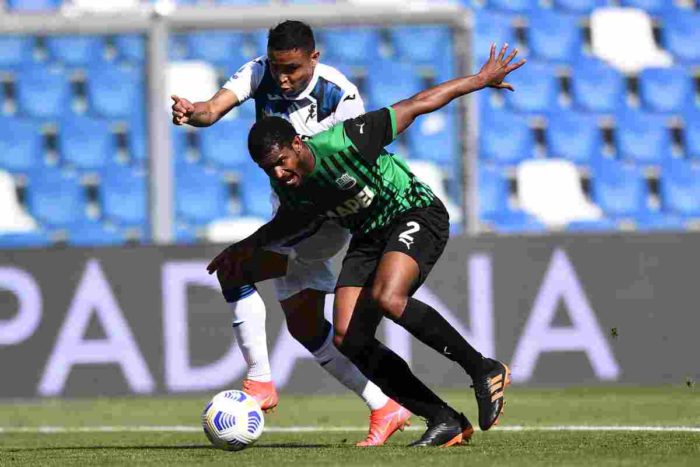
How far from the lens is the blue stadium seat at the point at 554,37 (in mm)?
12820

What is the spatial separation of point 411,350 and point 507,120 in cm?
344

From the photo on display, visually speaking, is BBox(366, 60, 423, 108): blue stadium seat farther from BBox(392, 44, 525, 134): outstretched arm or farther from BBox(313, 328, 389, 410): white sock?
BBox(392, 44, 525, 134): outstretched arm

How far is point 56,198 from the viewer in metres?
11.8

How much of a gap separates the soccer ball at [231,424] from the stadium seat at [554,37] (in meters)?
7.54

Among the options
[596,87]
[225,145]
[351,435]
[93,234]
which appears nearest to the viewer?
[351,435]

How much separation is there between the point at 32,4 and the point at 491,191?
4.65 metres

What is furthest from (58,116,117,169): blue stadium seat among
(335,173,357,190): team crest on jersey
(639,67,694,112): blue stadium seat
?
(335,173,357,190): team crest on jersey

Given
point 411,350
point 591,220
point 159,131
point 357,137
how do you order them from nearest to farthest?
1. point 357,137
2. point 411,350
3. point 159,131
4. point 591,220

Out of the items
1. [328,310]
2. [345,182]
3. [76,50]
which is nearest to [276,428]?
[328,310]

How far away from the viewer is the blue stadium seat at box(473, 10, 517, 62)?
41.6 feet

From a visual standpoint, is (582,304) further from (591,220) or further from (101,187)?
(101,187)

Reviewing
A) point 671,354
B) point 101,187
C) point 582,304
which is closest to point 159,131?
point 101,187

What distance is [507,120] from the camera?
1242cm

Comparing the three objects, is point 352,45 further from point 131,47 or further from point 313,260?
point 313,260
